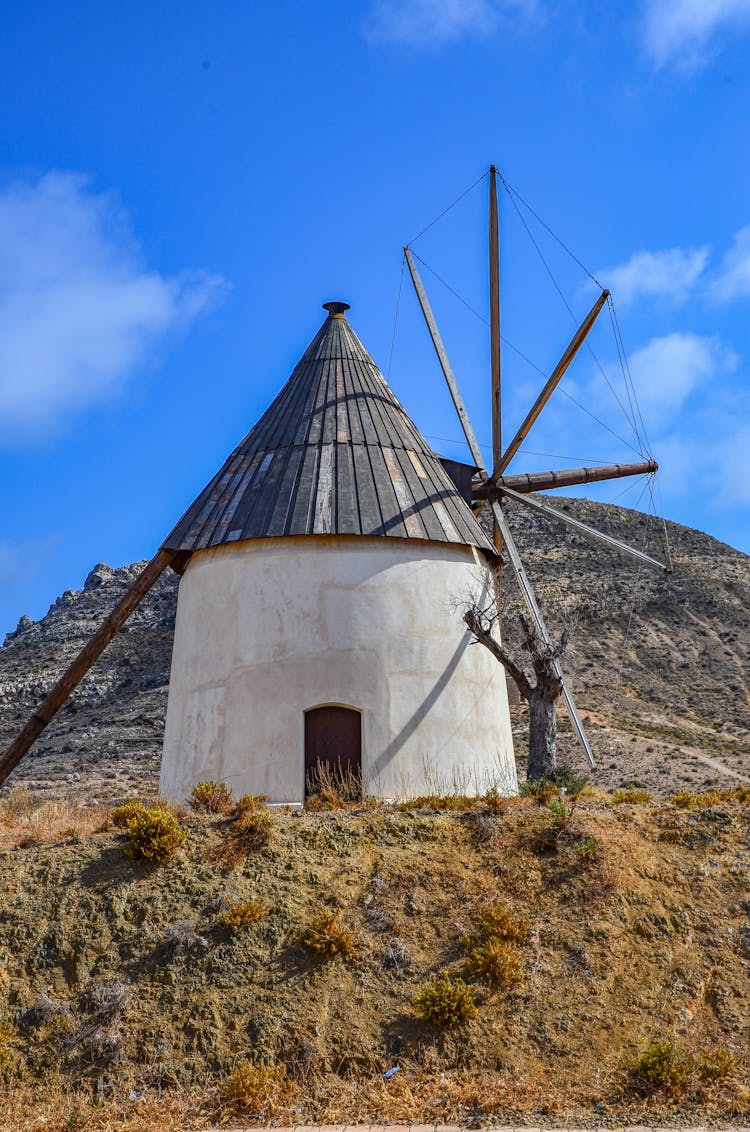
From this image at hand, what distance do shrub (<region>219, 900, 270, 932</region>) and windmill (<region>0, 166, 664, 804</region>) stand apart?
3.91 m

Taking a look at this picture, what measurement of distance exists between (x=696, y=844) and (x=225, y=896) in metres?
5.10

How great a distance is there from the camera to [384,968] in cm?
1052

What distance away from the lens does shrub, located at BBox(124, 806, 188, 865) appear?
38.4 feet

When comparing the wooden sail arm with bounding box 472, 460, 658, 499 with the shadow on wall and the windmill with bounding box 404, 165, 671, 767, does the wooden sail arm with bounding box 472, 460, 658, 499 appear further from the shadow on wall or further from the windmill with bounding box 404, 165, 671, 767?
the shadow on wall

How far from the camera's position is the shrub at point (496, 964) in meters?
10.2

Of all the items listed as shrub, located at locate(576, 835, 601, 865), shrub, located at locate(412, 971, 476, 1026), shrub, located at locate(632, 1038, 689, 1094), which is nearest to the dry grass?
shrub, located at locate(412, 971, 476, 1026)

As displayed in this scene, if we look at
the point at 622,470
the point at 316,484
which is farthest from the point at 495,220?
Answer: the point at 316,484

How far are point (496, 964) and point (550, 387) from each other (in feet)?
39.9

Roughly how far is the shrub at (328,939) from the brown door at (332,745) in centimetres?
416

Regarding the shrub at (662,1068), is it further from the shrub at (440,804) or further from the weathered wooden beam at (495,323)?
the weathered wooden beam at (495,323)

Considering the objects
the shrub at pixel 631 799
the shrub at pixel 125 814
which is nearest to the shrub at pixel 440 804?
the shrub at pixel 631 799

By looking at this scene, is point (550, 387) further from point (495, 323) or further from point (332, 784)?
point (332, 784)

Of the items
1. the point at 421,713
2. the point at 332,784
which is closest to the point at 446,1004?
the point at 332,784

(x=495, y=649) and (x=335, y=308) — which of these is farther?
(x=335, y=308)
